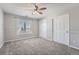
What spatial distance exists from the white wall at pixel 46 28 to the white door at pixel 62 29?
0.57 ft

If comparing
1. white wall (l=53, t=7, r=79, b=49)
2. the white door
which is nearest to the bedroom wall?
the white door

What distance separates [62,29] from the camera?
2.13 m

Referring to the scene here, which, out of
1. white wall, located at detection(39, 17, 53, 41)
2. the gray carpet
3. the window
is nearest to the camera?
the window

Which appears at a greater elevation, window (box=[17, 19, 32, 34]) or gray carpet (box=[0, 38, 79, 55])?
window (box=[17, 19, 32, 34])

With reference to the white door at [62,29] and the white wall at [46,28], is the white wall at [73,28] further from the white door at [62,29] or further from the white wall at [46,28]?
the white wall at [46,28]

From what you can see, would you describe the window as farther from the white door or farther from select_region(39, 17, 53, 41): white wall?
the white door

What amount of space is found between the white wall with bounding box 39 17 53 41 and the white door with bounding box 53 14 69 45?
0.57 feet

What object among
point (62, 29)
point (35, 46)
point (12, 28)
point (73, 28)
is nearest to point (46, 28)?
point (62, 29)

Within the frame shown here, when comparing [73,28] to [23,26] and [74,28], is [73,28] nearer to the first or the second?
[74,28]

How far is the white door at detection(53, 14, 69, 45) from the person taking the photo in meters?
2.13

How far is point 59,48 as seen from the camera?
6.96 ft

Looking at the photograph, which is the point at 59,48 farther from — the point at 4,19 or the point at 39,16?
the point at 4,19

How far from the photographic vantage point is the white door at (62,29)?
7.00 ft

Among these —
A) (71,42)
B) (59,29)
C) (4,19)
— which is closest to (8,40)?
(4,19)
